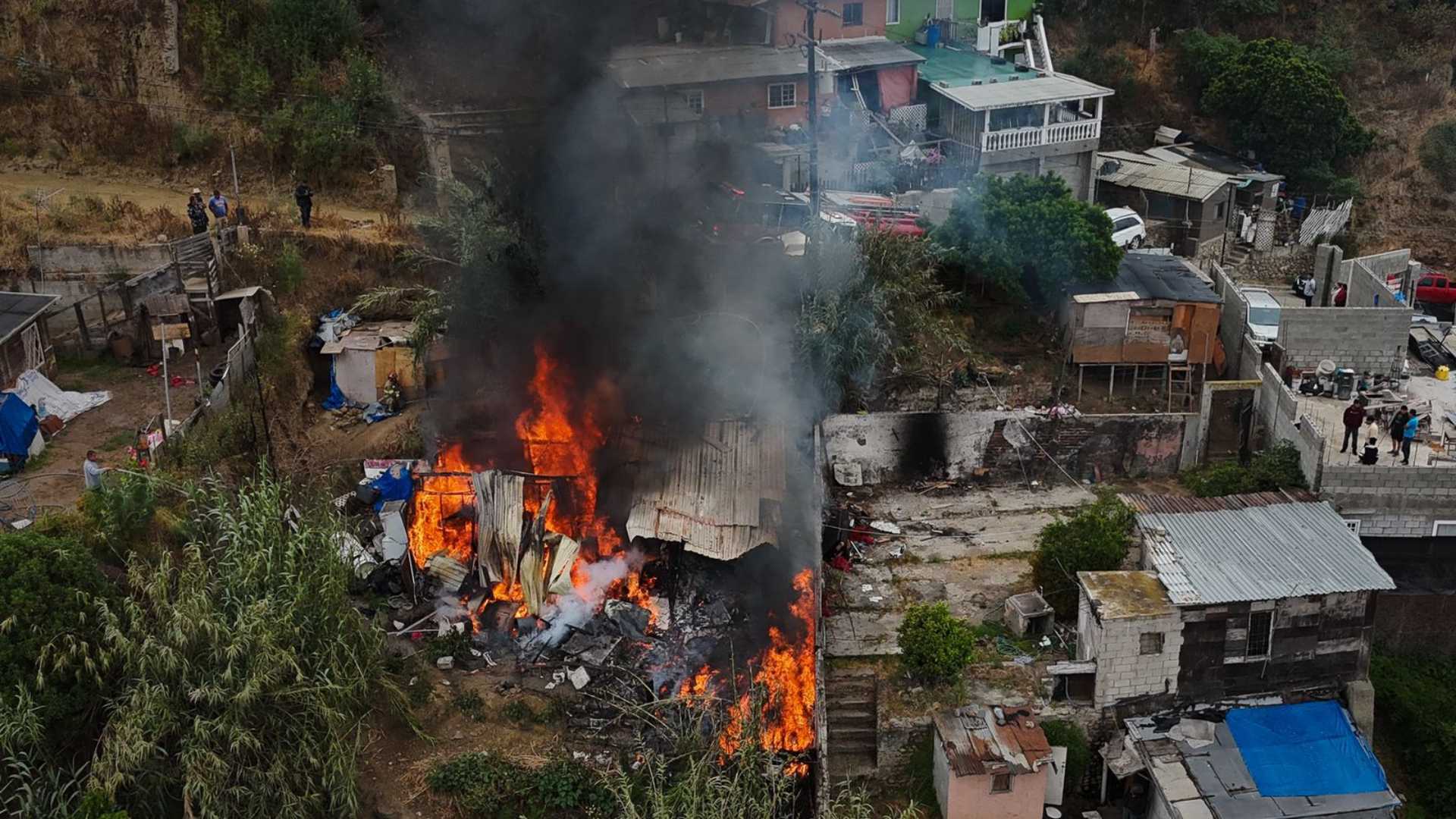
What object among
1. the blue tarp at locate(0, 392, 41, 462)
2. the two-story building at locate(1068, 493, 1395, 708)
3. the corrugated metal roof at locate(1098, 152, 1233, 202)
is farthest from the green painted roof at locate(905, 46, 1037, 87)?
the blue tarp at locate(0, 392, 41, 462)

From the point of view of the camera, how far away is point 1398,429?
67.0 feet

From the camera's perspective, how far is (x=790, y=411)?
21.9 meters

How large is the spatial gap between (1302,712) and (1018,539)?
4894 millimetres

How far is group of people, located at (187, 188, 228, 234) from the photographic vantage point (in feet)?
80.7

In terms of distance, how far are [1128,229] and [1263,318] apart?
16.6 feet

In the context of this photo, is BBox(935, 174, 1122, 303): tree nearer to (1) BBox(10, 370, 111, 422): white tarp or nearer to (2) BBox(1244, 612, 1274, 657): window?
(2) BBox(1244, 612, 1274, 657): window

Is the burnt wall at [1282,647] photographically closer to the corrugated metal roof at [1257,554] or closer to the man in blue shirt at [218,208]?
the corrugated metal roof at [1257,554]

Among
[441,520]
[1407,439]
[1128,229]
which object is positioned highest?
[1128,229]

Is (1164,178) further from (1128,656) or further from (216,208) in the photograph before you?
(216,208)

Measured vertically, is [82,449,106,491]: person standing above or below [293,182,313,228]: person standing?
below

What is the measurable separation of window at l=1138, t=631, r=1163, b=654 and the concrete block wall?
7.63 m

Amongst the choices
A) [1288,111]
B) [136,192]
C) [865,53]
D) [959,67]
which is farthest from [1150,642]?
[136,192]

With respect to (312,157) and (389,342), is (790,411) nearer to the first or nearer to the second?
(389,342)

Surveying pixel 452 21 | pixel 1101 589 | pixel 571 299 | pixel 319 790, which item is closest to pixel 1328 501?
pixel 1101 589
